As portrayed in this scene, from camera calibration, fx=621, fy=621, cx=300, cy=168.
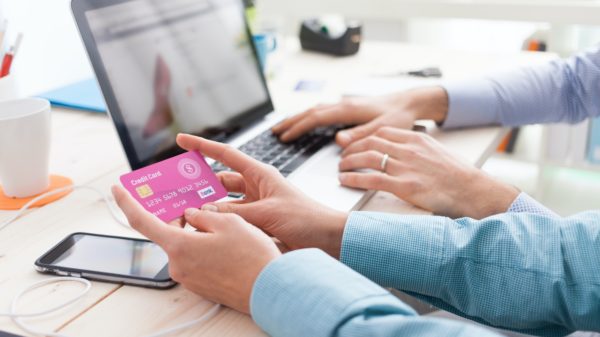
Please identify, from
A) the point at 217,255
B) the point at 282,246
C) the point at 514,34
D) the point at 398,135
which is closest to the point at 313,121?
the point at 398,135

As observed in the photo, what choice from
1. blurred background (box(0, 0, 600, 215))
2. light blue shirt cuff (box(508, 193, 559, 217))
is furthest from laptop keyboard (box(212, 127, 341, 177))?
blurred background (box(0, 0, 600, 215))

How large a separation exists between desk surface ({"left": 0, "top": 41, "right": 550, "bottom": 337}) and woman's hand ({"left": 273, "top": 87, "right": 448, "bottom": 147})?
60mm

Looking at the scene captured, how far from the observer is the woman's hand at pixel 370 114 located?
1073 mm

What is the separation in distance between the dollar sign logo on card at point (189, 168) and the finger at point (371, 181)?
23 cm

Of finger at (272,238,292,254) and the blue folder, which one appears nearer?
finger at (272,238,292,254)

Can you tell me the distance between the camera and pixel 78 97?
1314mm

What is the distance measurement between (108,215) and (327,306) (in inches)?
15.9

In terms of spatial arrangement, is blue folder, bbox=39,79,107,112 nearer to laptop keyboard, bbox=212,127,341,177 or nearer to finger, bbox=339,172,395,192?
laptop keyboard, bbox=212,127,341,177

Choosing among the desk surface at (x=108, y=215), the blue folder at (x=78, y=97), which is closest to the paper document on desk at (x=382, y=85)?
the desk surface at (x=108, y=215)

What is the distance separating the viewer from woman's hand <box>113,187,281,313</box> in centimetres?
63

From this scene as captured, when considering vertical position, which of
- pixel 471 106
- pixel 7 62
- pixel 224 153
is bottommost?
pixel 471 106

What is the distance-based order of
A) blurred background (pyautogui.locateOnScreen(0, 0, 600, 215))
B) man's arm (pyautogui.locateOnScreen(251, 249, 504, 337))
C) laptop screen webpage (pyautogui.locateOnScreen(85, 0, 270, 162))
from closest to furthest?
man's arm (pyautogui.locateOnScreen(251, 249, 504, 337)) → laptop screen webpage (pyautogui.locateOnScreen(85, 0, 270, 162)) → blurred background (pyautogui.locateOnScreen(0, 0, 600, 215))

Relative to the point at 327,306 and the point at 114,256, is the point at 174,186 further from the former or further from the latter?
the point at 327,306

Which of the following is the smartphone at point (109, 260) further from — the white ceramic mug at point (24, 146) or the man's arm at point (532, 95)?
the man's arm at point (532, 95)
